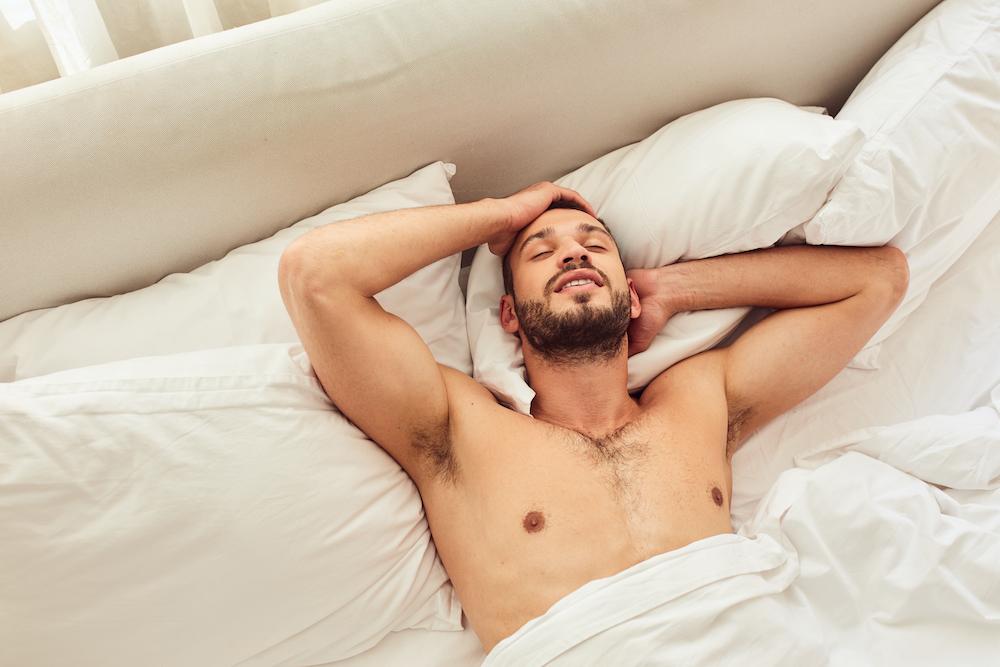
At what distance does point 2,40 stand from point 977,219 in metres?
2.10

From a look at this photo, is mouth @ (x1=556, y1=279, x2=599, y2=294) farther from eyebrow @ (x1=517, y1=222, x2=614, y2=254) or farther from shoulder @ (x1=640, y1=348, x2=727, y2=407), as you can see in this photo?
shoulder @ (x1=640, y1=348, x2=727, y2=407)

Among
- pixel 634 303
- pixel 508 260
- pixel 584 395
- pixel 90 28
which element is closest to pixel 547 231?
pixel 508 260

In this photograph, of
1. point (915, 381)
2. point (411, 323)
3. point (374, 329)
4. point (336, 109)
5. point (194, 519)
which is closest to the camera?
point (194, 519)

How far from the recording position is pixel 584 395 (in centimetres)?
142

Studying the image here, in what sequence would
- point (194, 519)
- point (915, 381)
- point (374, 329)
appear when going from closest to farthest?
point (194, 519), point (374, 329), point (915, 381)

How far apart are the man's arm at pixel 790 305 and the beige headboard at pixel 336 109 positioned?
413 millimetres

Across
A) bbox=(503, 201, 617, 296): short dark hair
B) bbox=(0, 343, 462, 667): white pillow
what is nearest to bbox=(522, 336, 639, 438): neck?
bbox=(503, 201, 617, 296): short dark hair

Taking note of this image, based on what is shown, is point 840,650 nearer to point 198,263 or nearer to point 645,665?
point 645,665

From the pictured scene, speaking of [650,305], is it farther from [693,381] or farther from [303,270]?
[303,270]

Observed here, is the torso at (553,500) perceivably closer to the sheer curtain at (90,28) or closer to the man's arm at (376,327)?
the man's arm at (376,327)

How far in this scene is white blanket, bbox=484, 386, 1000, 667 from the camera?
1.10 metres

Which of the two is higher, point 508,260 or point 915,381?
point 508,260

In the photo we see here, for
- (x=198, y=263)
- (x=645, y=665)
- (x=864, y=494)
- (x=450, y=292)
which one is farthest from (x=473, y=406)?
(x=864, y=494)

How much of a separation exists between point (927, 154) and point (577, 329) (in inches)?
32.2
